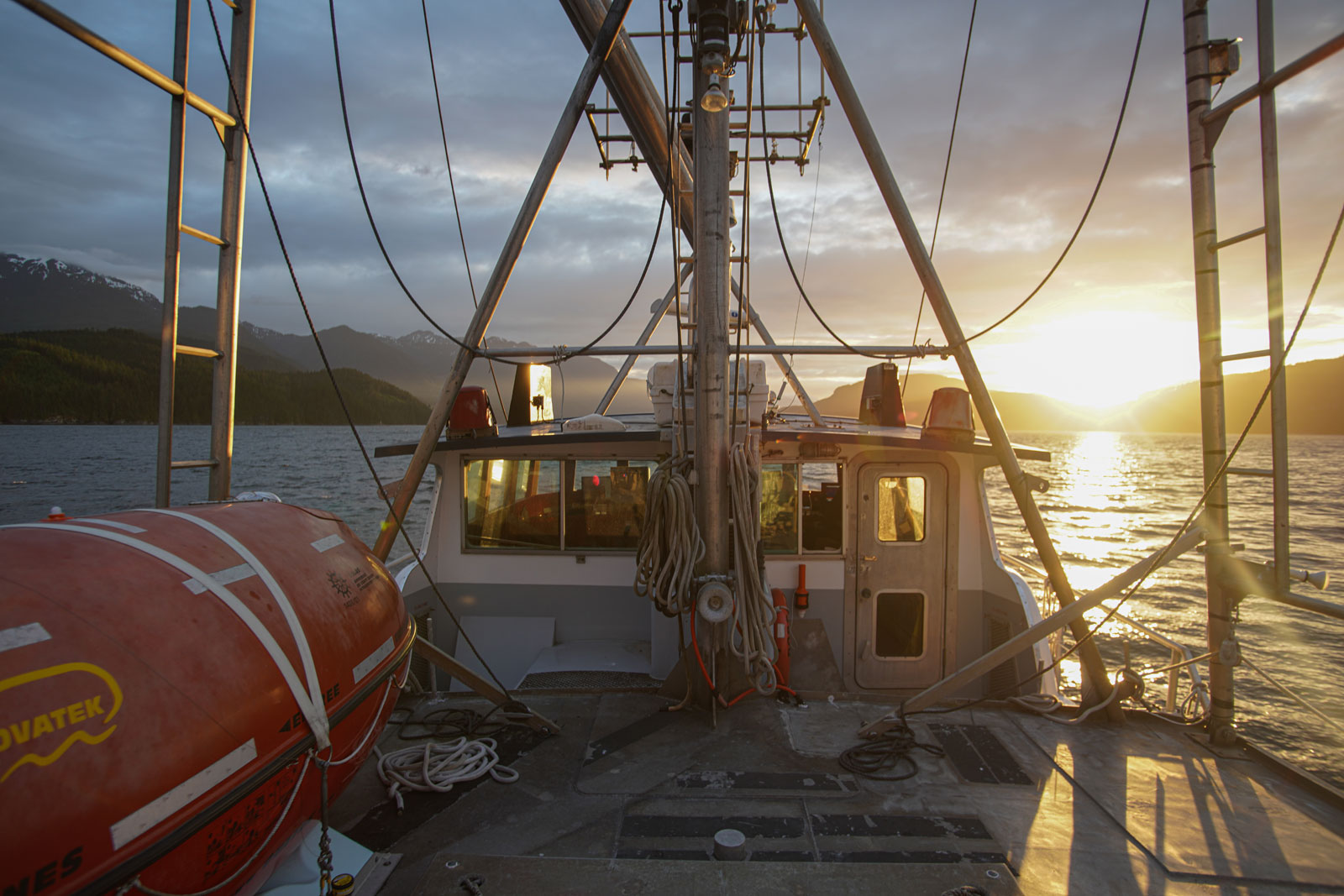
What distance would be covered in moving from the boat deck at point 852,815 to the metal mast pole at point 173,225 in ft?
7.98

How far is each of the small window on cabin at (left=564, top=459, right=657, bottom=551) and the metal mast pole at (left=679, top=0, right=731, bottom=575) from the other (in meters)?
2.07

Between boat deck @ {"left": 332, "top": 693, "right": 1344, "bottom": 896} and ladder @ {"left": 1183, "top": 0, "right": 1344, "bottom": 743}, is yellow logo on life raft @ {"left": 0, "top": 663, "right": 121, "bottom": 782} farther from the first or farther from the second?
ladder @ {"left": 1183, "top": 0, "right": 1344, "bottom": 743}

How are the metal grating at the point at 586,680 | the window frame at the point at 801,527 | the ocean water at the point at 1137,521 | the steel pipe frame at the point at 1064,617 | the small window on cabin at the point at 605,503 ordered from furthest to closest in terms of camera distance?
1. the ocean water at the point at 1137,521
2. the small window on cabin at the point at 605,503
3. the window frame at the point at 801,527
4. the metal grating at the point at 586,680
5. the steel pipe frame at the point at 1064,617

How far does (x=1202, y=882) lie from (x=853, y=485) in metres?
4.02

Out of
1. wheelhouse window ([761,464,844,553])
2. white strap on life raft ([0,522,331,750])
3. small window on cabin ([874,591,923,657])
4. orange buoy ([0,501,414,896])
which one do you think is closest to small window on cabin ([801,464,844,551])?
wheelhouse window ([761,464,844,553])

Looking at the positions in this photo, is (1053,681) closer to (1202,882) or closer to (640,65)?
(1202,882)

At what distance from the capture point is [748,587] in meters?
4.85

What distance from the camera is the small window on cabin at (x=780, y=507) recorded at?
22.2ft

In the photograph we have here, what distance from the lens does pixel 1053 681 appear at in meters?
5.72

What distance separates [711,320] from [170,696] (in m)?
3.63

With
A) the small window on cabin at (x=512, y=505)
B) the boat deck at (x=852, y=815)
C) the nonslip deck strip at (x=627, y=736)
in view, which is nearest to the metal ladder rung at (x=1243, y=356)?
the boat deck at (x=852, y=815)

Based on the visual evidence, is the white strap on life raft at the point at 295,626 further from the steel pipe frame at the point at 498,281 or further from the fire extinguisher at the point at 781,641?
the fire extinguisher at the point at 781,641

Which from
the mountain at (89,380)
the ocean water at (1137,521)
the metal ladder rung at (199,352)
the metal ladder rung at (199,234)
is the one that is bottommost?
the ocean water at (1137,521)

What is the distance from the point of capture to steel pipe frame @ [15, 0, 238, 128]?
10.3 ft
